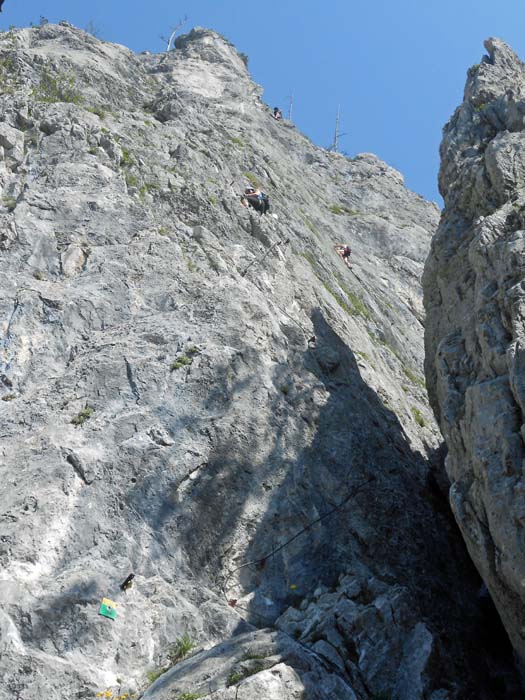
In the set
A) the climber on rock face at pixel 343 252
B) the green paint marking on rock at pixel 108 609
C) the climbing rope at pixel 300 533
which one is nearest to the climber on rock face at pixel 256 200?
the climber on rock face at pixel 343 252

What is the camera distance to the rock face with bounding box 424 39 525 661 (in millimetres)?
12688

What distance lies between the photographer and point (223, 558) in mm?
14539

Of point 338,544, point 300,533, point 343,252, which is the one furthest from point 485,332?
point 343,252

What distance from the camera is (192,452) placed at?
15414 mm

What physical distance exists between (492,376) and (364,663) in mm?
5471

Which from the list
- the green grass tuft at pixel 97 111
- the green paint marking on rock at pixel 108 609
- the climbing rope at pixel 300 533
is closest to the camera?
the green paint marking on rock at pixel 108 609

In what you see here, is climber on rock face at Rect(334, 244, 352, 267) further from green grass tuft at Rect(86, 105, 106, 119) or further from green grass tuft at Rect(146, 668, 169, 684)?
green grass tuft at Rect(146, 668, 169, 684)

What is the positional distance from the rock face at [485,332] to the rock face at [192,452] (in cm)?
198

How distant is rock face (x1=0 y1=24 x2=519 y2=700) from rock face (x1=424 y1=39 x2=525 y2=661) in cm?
198

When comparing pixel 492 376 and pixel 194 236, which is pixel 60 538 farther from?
pixel 194 236

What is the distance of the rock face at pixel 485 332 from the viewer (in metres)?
12.7

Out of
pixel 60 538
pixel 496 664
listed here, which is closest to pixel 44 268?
pixel 60 538

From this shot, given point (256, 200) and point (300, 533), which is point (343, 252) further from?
point (300, 533)

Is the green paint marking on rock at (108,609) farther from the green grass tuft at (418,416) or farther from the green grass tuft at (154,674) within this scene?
the green grass tuft at (418,416)
